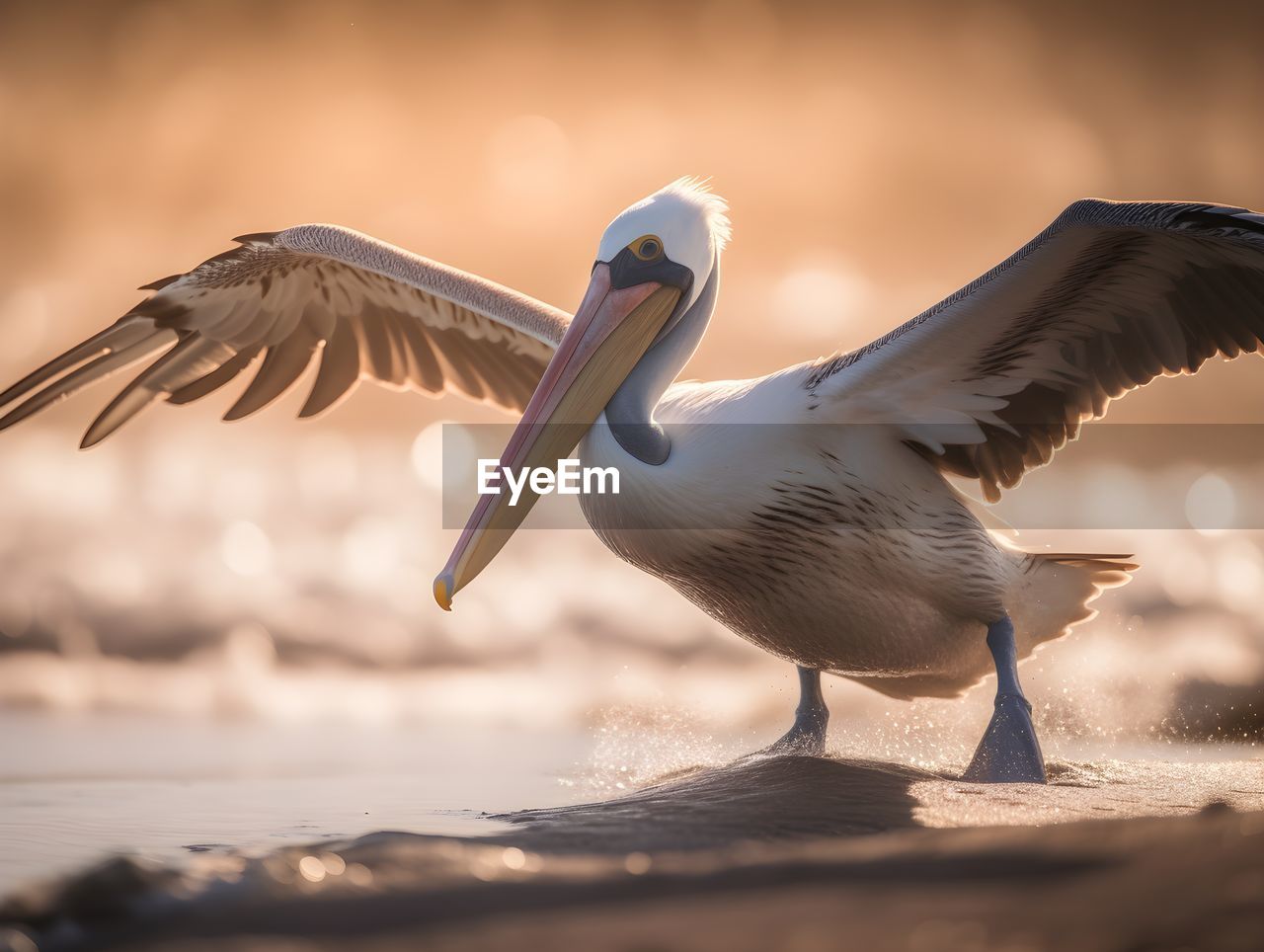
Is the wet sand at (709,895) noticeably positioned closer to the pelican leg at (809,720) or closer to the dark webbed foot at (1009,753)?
the dark webbed foot at (1009,753)

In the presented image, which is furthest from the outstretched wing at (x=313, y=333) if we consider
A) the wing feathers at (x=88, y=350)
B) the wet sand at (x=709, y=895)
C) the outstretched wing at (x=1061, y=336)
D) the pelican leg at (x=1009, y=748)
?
the wet sand at (x=709, y=895)

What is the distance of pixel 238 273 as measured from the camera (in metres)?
5.82

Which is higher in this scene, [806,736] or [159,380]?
[159,380]

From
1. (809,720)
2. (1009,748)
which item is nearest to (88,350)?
(809,720)

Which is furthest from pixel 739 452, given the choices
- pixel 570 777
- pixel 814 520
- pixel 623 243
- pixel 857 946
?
pixel 857 946

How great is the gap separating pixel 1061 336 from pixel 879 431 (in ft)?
2.56

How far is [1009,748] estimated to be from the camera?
14.3 ft

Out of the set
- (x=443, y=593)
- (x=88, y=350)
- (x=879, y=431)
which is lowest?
(x=443, y=593)

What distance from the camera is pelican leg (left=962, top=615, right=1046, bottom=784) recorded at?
168 inches

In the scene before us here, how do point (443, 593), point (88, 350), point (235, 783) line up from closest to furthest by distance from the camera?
point (443, 593) → point (235, 783) → point (88, 350)

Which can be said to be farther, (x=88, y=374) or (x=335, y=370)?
(x=335, y=370)

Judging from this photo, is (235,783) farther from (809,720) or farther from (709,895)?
(709,895)

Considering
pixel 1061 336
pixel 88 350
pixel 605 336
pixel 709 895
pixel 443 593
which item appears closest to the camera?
pixel 709 895

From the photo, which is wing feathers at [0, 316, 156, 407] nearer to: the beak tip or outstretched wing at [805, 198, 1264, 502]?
the beak tip
